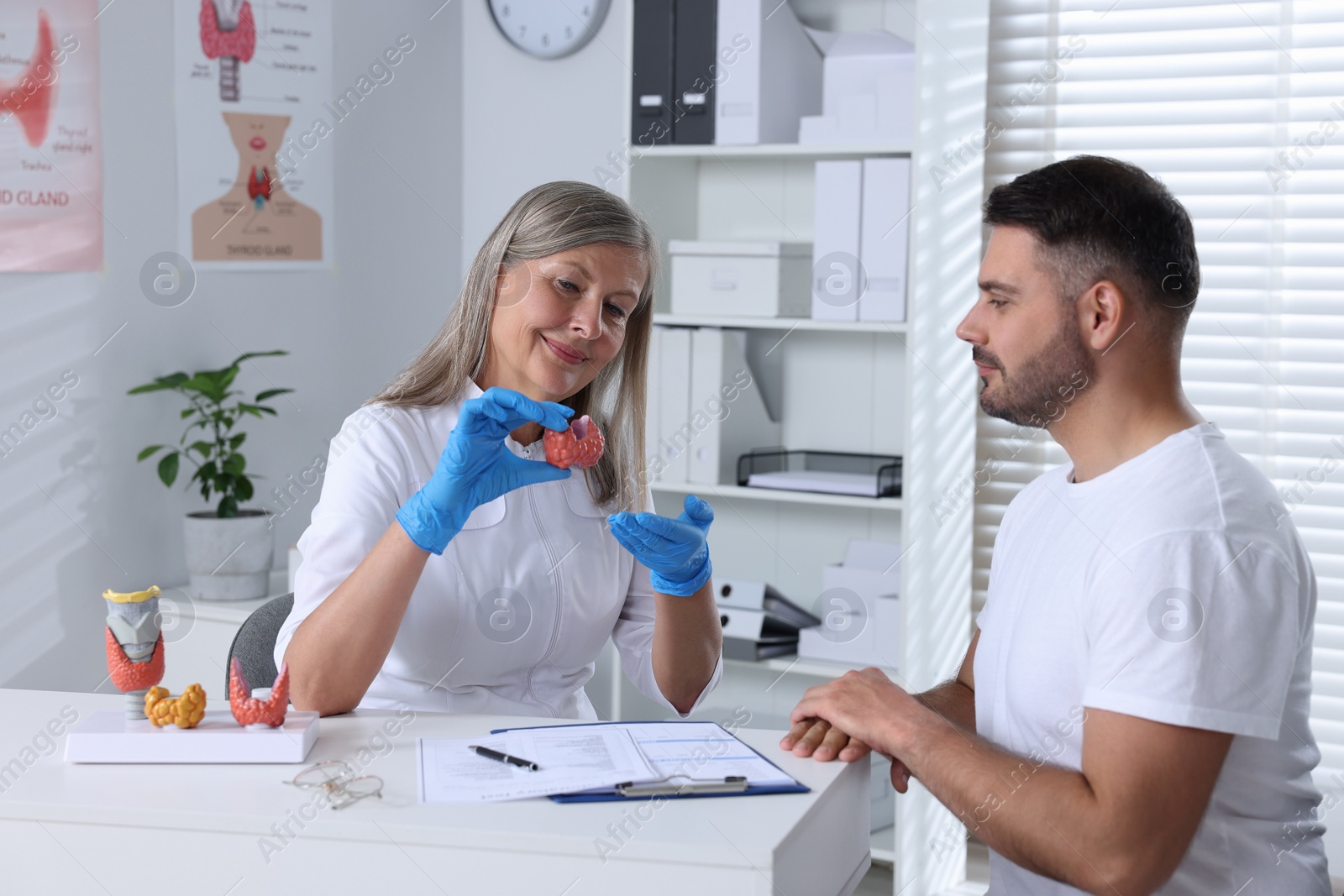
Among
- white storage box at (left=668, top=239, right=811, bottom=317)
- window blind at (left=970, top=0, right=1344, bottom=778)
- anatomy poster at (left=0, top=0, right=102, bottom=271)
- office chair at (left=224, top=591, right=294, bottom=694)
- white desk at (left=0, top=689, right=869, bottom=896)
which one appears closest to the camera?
white desk at (left=0, top=689, right=869, bottom=896)

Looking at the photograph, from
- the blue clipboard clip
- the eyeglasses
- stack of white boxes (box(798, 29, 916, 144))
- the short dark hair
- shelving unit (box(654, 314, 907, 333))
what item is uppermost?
stack of white boxes (box(798, 29, 916, 144))

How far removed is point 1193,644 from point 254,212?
239 centimetres

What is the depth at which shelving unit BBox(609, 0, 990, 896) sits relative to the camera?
265cm

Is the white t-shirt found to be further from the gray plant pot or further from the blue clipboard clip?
the gray plant pot

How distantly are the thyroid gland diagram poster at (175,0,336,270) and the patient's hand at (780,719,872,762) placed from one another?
2.01m

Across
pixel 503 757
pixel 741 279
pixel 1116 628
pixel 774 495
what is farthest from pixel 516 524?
pixel 741 279

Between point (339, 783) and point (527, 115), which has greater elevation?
point (527, 115)

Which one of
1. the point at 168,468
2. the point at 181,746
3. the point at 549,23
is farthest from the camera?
the point at 549,23

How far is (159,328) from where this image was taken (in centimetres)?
270

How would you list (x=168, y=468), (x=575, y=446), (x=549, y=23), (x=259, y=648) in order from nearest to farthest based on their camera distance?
1. (x=575, y=446)
2. (x=259, y=648)
3. (x=168, y=468)
4. (x=549, y=23)

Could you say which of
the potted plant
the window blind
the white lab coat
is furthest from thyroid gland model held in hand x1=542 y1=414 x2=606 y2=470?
the window blind

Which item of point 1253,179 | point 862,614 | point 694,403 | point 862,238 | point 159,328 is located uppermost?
point 1253,179

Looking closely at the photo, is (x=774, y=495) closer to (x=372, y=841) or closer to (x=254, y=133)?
(x=254, y=133)

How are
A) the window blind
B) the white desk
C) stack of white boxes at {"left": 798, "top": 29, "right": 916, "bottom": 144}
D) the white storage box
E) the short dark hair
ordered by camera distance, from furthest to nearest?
the white storage box < stack of white boxes at {"left": 798, "top": 29, "right": 916, "bottom": 144} < the window blind < the short dark hair < the white desk
